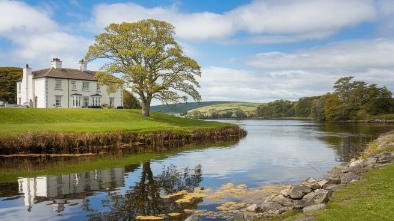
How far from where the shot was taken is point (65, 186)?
19.9 meters

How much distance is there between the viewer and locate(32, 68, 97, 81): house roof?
230 feet

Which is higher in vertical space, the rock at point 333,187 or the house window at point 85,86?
the house window at point 85,86

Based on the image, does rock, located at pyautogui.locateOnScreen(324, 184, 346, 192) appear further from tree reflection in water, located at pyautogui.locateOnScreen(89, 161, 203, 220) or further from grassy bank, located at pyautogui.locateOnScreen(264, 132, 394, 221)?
tree reflection in water, located at pyautogui.locateOnScreen(89, 161, 203, 220)

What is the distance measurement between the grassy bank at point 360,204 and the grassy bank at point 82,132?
1101 inches

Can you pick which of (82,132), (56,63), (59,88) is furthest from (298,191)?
(56,63)

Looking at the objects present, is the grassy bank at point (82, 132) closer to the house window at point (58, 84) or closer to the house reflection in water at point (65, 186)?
the house reflection in water at point (65, 186)

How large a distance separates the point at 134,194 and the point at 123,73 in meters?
42.9

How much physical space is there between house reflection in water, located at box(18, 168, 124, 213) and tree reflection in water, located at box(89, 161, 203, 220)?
5.26ft

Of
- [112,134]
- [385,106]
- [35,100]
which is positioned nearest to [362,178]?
[112,134]

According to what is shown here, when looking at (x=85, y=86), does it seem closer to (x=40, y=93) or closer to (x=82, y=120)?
(x=40, y=93)

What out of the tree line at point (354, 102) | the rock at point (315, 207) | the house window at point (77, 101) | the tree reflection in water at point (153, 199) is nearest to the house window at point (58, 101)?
the house window at point (77, 101)

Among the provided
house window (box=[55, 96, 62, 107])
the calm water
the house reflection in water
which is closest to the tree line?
house window (box=[55, 96, 62, 107])

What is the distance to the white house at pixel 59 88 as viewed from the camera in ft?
227

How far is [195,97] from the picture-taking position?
58.9 metres
